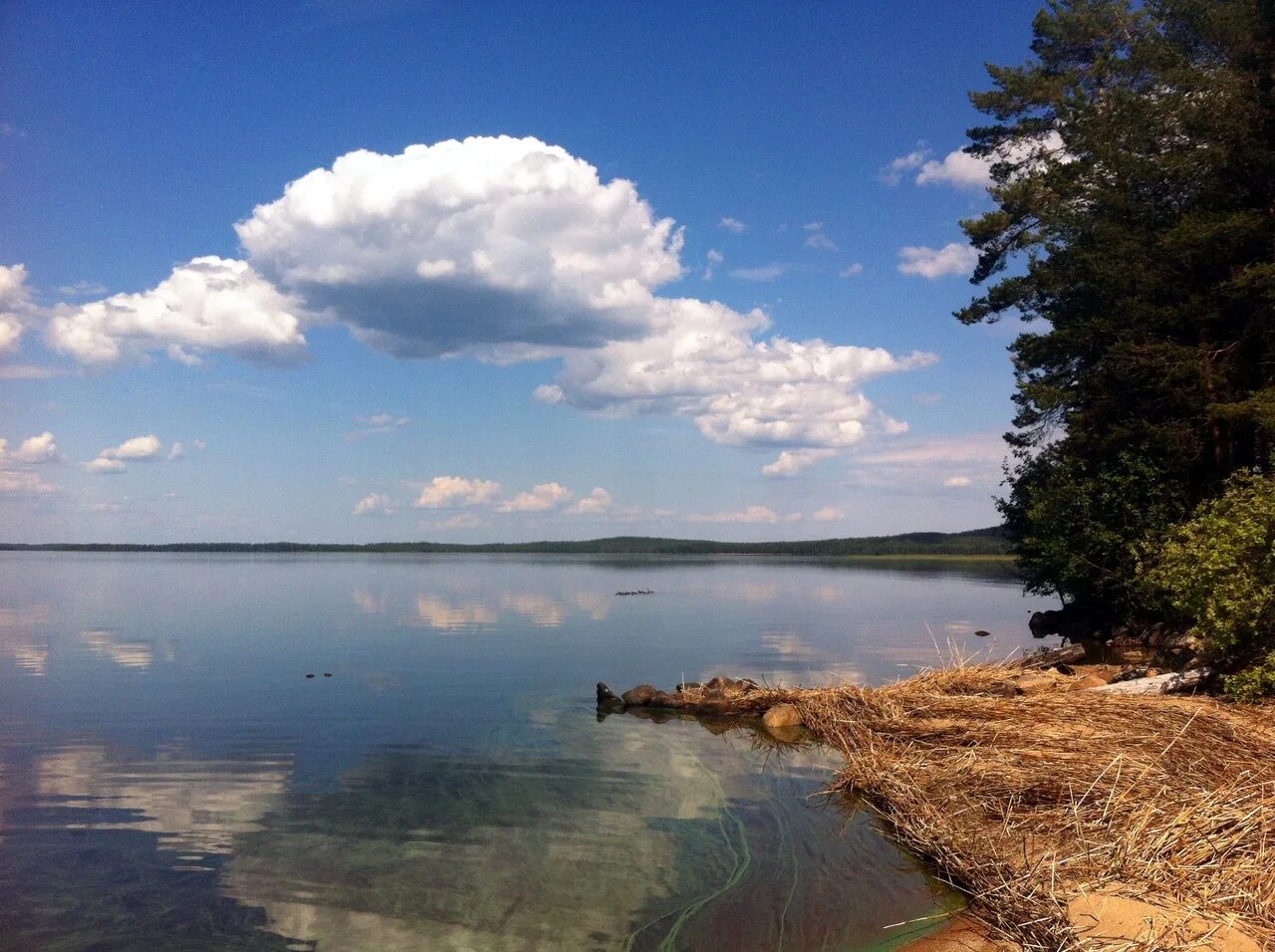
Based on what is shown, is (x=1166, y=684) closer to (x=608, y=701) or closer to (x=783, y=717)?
(x=783, y=717)

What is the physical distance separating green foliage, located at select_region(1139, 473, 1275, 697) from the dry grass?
7.01 feet

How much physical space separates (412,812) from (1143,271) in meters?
27.4

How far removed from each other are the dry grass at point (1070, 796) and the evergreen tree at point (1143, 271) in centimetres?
1372

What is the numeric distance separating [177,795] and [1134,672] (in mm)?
21505

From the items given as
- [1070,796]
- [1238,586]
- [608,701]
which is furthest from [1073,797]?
[608,701]

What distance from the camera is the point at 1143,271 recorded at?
88.8 feet

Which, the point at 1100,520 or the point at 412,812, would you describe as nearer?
the point at 412,812

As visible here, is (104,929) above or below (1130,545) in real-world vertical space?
below

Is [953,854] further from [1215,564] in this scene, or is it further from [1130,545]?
[1130,545]

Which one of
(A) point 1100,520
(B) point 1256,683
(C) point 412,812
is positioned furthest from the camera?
(A) point 1100,520

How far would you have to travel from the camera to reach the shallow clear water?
10.1m

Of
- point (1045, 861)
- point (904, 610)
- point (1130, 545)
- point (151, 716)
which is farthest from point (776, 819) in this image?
point (904, 610)

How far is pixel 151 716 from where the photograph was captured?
71.9 ft

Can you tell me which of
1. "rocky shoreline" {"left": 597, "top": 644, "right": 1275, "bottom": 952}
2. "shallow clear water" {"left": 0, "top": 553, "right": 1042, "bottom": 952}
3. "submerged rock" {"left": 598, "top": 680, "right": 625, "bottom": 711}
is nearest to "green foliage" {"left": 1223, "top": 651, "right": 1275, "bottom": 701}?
"rocky shoreline" {"left": 597, "top": 644, "right": 1275, "bottom": 952}
